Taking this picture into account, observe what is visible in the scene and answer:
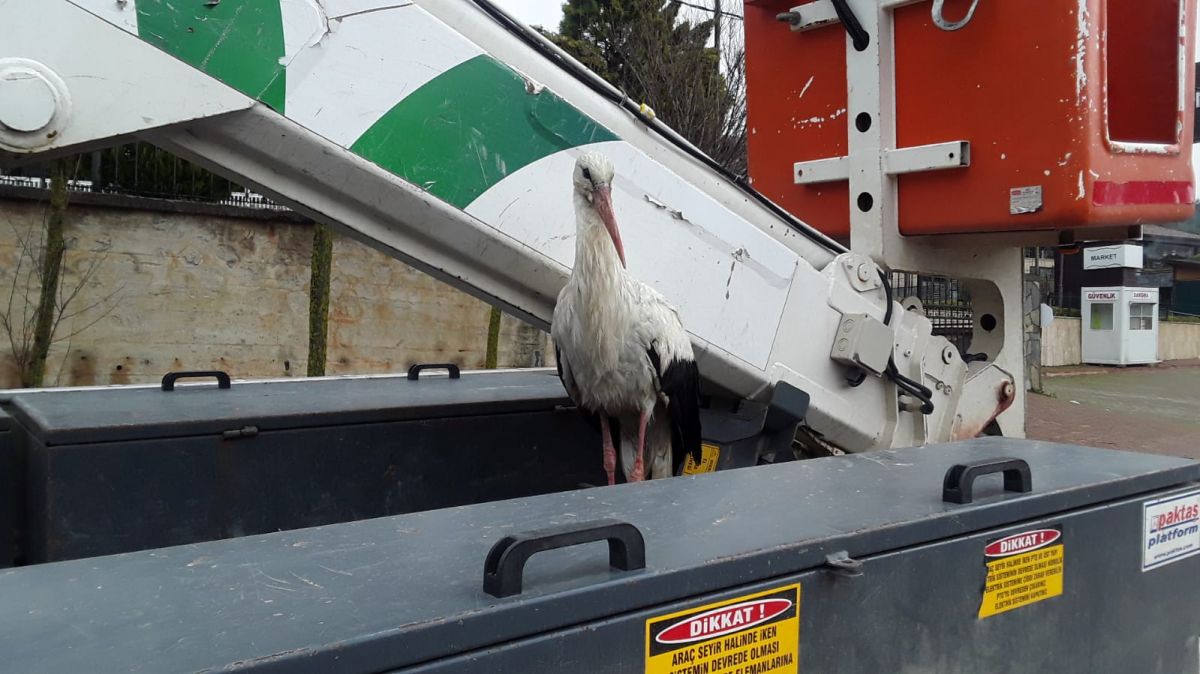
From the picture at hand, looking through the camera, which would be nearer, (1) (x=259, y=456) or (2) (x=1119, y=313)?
(1) (x=259, y=456)

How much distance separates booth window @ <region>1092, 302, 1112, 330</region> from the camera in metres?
20.4

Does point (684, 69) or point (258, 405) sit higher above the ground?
point (684, 69)

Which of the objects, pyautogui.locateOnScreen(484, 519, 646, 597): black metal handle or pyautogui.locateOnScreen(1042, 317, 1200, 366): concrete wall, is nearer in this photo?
pyautogui.locateOnScreen(484, 519, 646, 597): black metal handle

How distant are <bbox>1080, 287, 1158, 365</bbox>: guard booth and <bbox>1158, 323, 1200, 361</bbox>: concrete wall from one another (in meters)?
3.69

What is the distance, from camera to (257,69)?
178 cm

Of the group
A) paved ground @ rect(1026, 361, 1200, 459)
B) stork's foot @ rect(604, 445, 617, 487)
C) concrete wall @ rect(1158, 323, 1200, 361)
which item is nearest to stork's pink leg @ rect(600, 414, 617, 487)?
stork's foot @ rect(604, 445, 617, 487)

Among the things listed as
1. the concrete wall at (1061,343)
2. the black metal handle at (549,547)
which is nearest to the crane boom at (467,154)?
the black metal handle at (549,547)

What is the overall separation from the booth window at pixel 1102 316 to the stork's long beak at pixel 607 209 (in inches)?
831

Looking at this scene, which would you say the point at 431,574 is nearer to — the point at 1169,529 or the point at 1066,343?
the point at 1169,529

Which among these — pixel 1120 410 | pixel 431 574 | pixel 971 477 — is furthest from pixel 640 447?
pixel 1120 410

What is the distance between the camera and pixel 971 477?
1594 mm

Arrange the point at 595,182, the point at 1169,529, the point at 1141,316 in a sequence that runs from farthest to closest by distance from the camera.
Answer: the point at 1141,316, the point at 595,182, the point at 1169,529

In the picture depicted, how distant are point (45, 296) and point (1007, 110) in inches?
257

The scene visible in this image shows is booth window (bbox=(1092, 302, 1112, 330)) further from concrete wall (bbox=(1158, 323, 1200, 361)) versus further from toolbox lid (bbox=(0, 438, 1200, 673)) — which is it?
toolbox lid (bbox=(0, 438, 1200, 673))
